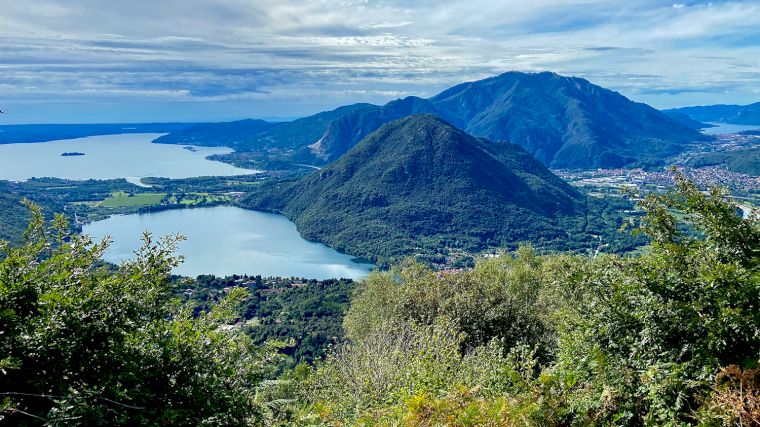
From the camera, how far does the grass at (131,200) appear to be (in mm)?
146250

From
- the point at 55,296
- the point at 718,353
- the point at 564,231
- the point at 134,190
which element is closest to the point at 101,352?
the point at 55,296

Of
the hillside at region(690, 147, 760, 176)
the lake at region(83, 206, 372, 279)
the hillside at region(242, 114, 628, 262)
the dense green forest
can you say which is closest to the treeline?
the lake at region(83, 206, 372, 279)

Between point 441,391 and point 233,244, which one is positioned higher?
point 441,391

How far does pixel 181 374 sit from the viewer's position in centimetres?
579

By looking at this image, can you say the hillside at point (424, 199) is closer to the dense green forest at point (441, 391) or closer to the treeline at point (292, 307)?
the treeline at point (292, 307)

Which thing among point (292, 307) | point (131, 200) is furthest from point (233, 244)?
point (131, 200)

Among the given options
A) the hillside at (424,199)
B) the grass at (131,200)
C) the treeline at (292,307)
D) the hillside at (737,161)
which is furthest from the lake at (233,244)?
the hillside at (737,161)

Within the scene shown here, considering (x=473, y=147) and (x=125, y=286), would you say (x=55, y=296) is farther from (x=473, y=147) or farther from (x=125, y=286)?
(x=473, y=147)

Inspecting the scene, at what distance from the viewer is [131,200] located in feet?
500

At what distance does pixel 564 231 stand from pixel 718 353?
12726cm

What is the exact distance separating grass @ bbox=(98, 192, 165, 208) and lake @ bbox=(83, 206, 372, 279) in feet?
40.7

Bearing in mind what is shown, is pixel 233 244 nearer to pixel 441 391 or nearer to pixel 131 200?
pixel 131 200

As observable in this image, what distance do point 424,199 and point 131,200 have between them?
89.6 meters

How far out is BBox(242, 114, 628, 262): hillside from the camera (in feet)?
399
